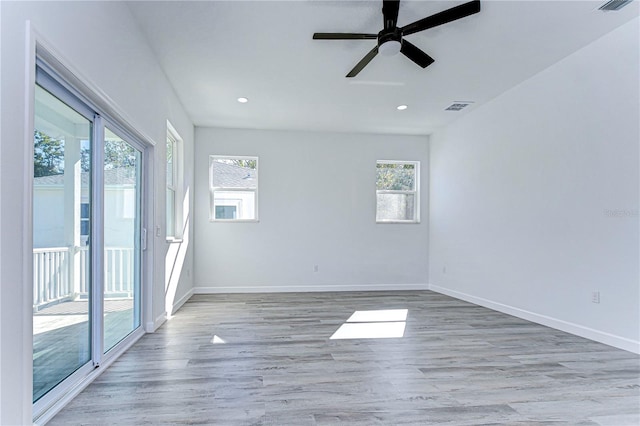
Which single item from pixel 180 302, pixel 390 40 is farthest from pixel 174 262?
pixel 390 40

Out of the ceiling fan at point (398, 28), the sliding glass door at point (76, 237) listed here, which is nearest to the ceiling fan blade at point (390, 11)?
the ceiling fan at point (398, 28)

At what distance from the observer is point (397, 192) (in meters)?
6.30

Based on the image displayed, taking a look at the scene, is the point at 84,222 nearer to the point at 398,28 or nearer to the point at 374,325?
the point at 398,28

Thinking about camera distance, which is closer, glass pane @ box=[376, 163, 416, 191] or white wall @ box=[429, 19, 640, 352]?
white wall @ box=[429, 19, 640, 352]

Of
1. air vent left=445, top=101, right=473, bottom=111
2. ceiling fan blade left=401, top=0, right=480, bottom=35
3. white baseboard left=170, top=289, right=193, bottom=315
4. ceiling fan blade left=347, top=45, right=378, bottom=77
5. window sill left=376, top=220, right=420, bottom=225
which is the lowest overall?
white baseboard left=170, top=289, right=193, bottom=315

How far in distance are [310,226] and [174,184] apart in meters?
2.29

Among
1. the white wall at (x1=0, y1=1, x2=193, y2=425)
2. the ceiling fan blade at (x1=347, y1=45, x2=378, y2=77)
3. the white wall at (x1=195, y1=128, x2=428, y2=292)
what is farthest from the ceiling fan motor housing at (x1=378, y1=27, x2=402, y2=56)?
the white wall at (x1=195, y1=128, x2=428, y2=292)

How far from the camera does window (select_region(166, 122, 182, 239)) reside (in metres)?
4.67

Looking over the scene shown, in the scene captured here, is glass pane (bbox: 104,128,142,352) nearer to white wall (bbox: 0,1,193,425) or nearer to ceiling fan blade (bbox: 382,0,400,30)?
white wall (bbox: 0,1,193,425)

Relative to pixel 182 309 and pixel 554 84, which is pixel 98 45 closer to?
pixel 182 309

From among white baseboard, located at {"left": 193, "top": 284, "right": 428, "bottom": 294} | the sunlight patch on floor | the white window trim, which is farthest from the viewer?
white baseboard, located at {"left": 193, "top": 284, "right": 428, "bottom": 294}

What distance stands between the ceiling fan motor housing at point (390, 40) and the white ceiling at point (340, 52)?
0.85 ft

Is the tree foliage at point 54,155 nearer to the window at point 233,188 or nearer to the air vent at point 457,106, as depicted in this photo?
the window at point 233,188

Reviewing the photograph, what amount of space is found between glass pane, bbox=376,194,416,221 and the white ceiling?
5.63 feet
